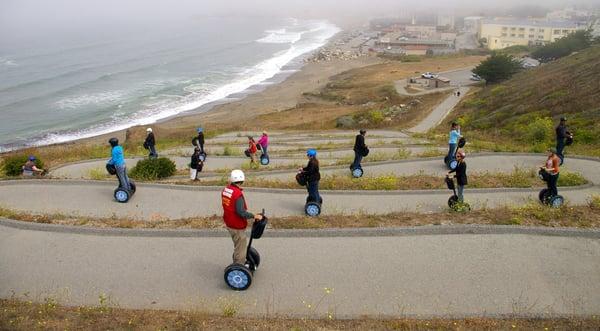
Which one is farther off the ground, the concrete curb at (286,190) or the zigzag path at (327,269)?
the zigzag path at (327,269)

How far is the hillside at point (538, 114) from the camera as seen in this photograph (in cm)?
2238

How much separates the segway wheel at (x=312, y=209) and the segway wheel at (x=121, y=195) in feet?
17.2

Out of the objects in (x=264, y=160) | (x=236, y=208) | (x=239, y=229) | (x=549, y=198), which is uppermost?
(x=236, y=208)

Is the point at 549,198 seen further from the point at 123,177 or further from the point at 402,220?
the point at 123,177

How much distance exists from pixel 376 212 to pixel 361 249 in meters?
2.82

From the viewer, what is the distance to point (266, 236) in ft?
34.2

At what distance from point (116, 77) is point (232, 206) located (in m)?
71.7

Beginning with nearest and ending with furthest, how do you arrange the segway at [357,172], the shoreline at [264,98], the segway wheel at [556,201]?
the segway wheel at [556,201]
the segway at [357,172]
the shoreline at [264,98]

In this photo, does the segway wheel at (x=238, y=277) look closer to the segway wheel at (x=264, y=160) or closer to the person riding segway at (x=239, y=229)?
the person riding segway at (x=239, y=229)

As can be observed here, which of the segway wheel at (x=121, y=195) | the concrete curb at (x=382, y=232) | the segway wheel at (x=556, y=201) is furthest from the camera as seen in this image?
the segway wheel at (x=121, y=195)

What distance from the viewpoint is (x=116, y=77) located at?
72.7 meters

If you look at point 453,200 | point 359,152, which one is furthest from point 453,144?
point 453,200

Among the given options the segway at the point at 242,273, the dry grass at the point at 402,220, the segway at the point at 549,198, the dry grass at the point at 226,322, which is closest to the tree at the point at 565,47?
the segway at the point at 549,198

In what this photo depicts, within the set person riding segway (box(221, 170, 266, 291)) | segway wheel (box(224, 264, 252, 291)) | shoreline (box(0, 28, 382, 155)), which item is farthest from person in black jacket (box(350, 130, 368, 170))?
shoreline (box(0, 28, 382, 155))
